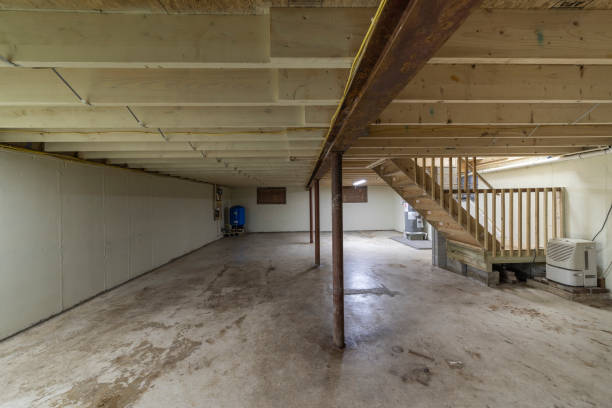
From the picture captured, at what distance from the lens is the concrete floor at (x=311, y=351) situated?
174 cm

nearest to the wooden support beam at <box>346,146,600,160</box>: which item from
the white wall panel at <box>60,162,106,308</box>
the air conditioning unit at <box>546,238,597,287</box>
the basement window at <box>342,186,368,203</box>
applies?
the air conditioning unit at <box>546,238,597,287</box>

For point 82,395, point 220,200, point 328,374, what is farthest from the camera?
point 220,200

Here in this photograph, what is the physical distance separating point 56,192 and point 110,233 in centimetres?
108

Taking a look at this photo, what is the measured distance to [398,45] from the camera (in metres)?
0.77

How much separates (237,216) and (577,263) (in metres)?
9.00

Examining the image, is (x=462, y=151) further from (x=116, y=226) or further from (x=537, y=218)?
(x=116, y=226)

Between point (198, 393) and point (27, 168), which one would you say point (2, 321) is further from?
point (198, 393)

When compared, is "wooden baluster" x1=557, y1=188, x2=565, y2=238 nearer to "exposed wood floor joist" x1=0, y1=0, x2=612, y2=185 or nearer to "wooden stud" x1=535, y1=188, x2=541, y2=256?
"wooden stud" x1=535, y1=188, x2=541, y2=256

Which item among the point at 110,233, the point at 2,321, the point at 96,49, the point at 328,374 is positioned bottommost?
the point at 328,374

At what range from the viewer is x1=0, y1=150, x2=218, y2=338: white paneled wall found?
2.54m

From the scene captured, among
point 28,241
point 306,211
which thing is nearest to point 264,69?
point 28,241

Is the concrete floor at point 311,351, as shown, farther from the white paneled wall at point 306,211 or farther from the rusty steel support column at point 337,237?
the white paneled wall at point 306,211

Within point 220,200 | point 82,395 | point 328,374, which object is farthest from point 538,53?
point 220,200

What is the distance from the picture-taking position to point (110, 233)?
388 centimetres
